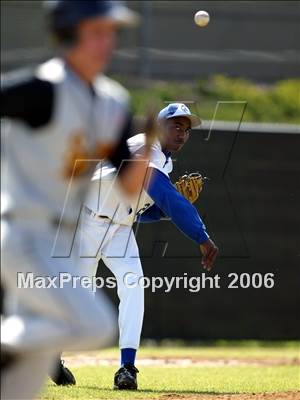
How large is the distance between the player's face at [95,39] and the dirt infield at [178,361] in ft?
22.1

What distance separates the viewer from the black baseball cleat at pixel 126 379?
821 cm

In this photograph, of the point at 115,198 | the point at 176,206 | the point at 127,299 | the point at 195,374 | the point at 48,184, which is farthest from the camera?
the point at 195,374

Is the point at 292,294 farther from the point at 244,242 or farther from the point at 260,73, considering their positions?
the point at 260,73

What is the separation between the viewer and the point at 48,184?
4.25 metres

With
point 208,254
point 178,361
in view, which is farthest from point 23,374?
point 178,361

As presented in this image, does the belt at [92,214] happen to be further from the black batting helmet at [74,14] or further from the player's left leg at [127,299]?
the black batting helmet at [74,14]

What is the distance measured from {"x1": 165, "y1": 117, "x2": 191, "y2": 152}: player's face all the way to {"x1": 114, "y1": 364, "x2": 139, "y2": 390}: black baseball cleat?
65.6 inches

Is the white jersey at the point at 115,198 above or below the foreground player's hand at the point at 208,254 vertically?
above

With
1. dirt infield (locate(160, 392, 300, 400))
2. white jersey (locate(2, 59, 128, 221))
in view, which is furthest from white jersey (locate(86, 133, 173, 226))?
white jersey (locate(2, 59, 128, 221))

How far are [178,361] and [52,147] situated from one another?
24.9 feet

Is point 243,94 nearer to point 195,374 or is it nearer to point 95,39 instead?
point 195,374

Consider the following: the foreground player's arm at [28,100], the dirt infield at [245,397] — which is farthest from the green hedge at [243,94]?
the foreground player's arm at [28,100]

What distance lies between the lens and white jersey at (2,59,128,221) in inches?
165

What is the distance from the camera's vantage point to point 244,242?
13.5m
